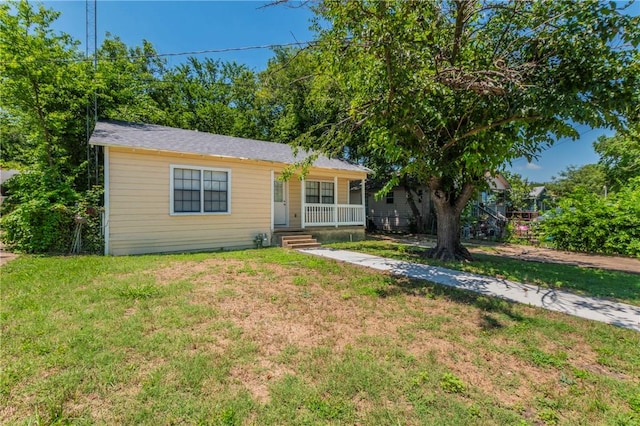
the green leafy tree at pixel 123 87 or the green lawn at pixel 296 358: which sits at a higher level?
the green leafy tree at pixel 123 87

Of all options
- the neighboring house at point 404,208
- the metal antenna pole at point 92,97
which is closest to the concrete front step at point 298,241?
the metal antenna pole at point 92,97

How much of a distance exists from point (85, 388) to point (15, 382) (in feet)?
2.10

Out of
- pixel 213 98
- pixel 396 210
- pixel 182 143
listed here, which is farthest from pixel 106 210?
pixel 396 210

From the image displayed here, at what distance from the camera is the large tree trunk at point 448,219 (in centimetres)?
877

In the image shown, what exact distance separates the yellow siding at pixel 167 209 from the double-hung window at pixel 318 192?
252 centimetres

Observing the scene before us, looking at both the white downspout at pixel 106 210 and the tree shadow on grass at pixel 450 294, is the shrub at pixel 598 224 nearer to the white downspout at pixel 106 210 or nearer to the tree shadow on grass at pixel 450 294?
the tree shadow on grass at pixel 450 294

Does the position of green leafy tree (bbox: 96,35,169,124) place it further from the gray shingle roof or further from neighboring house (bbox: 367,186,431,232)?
neighboring house (bbox: 367,186,431,232)

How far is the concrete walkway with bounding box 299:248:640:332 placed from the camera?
14.6ft

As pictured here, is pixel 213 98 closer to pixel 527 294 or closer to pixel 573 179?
pixel 527 294

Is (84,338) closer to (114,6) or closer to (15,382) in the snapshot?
(15,382)

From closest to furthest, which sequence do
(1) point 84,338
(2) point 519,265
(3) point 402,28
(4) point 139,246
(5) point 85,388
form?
(5) point 85,388 → (1) point 84,338 → (3) point 402,28 → (2) point 519,265 → (4) point 139,246

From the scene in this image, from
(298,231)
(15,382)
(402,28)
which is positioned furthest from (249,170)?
(15,382)

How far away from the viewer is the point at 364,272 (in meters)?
6.68

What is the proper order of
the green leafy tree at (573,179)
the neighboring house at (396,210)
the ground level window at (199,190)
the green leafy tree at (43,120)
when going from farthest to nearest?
the green leafy tree at (573,179) < the neighboring house at (396,210) < the ground level window at (199,190) < the green leafy tree at (43,120)
